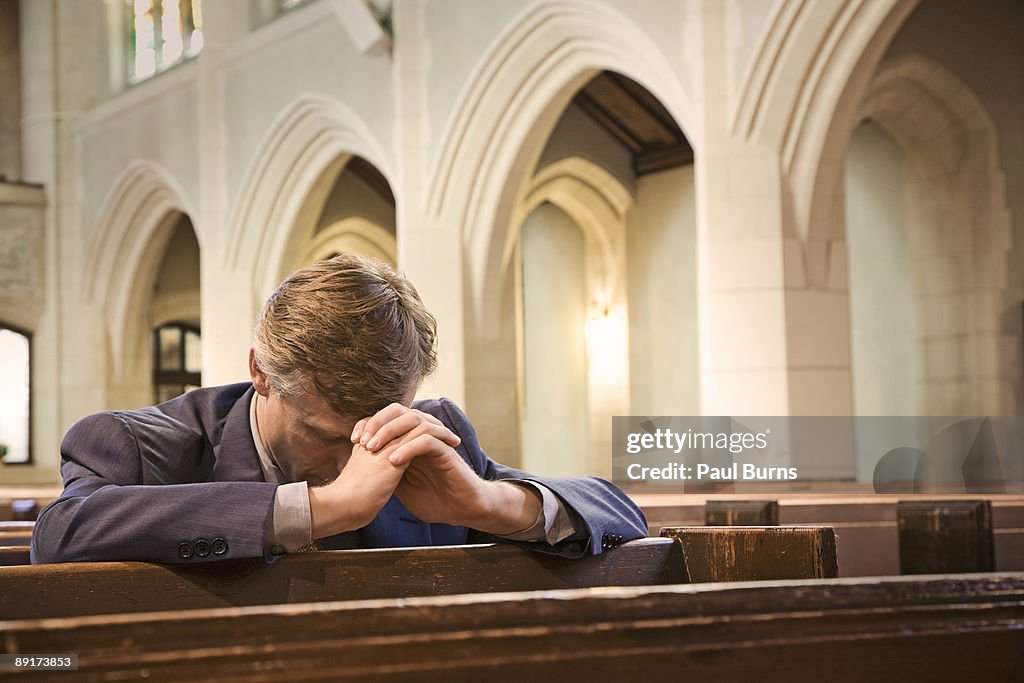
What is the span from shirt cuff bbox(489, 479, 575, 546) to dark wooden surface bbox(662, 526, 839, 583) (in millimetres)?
145

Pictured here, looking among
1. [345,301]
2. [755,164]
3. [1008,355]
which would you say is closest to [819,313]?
Result: [755,164]

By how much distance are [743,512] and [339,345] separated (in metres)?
0.88

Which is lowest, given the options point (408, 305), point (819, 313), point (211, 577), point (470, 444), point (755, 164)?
point (211, 577)

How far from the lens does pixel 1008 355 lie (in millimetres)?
7648

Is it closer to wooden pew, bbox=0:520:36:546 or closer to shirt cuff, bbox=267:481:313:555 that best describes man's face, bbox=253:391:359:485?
shirt cuff, bbox=267:481:313:555

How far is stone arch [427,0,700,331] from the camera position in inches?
295

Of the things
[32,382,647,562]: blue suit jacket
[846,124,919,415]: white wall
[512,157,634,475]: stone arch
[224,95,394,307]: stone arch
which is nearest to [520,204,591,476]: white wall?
[512,157,634,475]: stone arch

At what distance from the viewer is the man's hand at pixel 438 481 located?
129 centimetres

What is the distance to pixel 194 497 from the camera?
124 cm

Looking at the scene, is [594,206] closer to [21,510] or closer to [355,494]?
[21,510]

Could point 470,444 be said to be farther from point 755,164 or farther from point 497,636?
point 755,164

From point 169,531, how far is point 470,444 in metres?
0.54

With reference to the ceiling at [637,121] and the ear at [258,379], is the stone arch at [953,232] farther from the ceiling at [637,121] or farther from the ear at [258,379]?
the ear at [258,379]

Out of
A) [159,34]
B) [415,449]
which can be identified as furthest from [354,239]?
[415,449]
